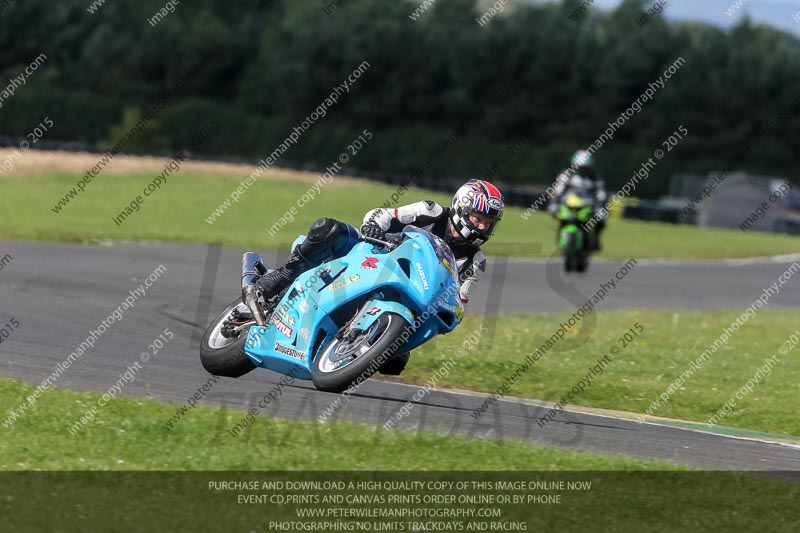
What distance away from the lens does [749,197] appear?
49.0 m

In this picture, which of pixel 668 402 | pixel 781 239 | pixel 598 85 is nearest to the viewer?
pixel 668 402

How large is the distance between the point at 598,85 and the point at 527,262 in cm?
4515

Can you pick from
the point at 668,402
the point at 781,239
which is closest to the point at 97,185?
the point at 781,239

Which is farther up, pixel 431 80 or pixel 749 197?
pixel 749 197

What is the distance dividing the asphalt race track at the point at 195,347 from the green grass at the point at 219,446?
219mm

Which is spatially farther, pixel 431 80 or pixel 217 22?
pixel 217 22

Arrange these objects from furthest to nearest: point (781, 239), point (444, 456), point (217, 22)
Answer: point (217, 22)
point (781, 239)
point (444, 456)

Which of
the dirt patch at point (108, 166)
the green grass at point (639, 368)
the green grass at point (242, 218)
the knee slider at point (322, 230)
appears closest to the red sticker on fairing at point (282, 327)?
the knee slider at point (322, 230)

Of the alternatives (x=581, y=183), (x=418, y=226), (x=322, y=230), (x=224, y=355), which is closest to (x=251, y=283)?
(x=224, y=355)

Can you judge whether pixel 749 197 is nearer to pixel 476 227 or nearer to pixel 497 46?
pixel 497 46

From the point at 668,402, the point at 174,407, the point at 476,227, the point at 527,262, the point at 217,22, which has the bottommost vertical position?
the point at 217,22

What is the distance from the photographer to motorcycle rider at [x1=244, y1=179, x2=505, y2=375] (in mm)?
9773

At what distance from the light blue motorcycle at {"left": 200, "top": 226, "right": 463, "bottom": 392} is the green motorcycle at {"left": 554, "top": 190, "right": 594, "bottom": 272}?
47.9 feet
